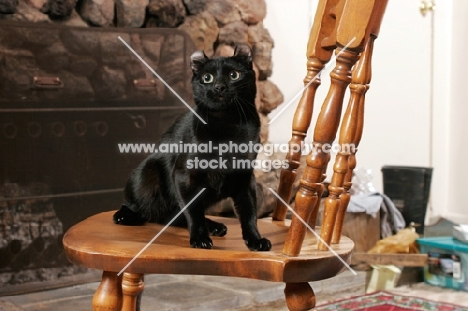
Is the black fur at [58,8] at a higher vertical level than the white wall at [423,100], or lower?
higher

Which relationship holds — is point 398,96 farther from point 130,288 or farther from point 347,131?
point 130,288

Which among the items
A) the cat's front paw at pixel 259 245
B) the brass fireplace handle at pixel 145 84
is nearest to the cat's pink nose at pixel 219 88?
the cat's front paw at pixel 259 245

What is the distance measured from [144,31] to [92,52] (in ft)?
0.75

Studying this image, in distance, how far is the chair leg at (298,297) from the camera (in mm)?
916

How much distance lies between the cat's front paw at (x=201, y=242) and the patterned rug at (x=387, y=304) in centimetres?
137

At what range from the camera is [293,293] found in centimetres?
92

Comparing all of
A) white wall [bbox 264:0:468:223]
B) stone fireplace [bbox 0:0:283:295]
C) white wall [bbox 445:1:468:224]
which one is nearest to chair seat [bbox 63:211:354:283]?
stone fireplace [bbox 0:0:283:295]

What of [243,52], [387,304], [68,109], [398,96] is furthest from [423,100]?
[243,52]

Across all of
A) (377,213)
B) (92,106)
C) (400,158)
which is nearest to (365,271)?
(377,213)

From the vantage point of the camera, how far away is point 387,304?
2346mm

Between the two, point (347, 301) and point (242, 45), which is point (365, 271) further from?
point (242, 45)

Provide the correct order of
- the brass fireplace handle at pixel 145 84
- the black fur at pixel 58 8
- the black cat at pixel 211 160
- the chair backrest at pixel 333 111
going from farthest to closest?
1. the brass fireplace handle at pixel 145 84
2. the black fur at pixel 58 8
3. the black cat at pixel 211 160
4. the chair backrest at pixel 333 111

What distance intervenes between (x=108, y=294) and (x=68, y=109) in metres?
1.30

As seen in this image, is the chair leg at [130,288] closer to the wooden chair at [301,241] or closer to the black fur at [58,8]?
the wooden chair at [301,241]
